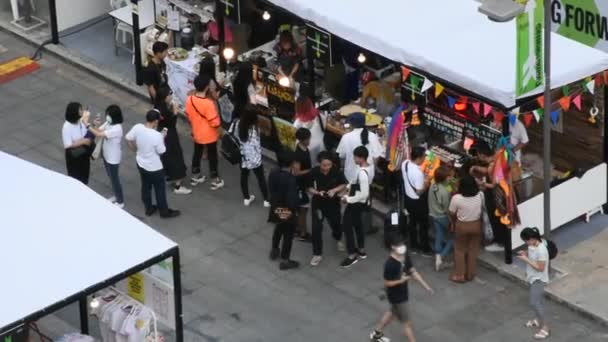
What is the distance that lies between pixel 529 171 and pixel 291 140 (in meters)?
3.47

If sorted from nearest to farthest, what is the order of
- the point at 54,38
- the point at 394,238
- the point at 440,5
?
the point at 394,238
the point at 440,5
the point at 54,38

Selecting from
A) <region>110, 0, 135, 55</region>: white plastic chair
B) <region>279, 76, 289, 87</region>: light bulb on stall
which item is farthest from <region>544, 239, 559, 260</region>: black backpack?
<region>110, 0, 135, 55</region>: white plastic chair

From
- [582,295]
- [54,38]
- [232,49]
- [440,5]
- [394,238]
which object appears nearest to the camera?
[394,238]

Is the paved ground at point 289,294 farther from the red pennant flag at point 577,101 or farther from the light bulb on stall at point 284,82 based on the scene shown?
the red pennant flag at point 577,101

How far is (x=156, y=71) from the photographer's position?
2358 centimetres

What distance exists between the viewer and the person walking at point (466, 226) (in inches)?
787

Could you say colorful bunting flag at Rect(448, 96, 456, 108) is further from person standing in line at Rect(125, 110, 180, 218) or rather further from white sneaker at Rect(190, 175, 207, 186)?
white sneaker at Rect(190, 175, 207, 186)

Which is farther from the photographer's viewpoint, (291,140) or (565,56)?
(291,140)

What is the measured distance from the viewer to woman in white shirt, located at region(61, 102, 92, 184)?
21.6 m

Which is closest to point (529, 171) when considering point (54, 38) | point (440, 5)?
point (440, 5)

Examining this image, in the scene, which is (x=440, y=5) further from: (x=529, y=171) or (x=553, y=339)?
(x=553, y=339)

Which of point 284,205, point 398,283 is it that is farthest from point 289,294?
point 398,283

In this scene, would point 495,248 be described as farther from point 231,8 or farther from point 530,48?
point 231,8

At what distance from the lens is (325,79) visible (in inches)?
921
